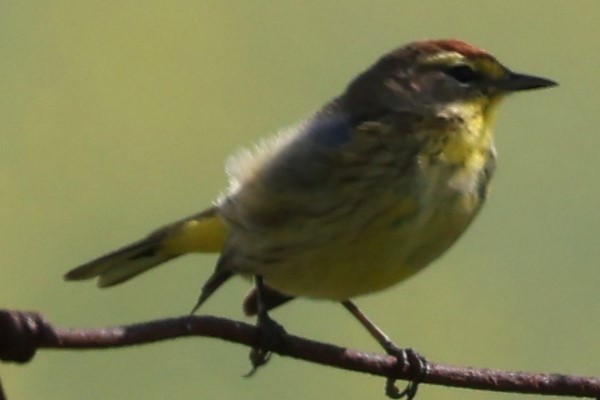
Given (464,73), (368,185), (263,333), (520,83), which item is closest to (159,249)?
(368,185)

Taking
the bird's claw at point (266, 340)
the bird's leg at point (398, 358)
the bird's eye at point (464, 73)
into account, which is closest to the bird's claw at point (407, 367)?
the bird's leg at point (398, 358)

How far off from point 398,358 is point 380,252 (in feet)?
1.40

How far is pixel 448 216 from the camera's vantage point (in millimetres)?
3494

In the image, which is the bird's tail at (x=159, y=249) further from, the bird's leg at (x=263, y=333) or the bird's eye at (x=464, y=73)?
the bird's eye at (x=464, y=73)

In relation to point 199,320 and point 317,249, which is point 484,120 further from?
point 199,320

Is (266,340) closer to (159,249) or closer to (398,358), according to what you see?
(398,358)

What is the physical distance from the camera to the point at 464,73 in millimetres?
3904

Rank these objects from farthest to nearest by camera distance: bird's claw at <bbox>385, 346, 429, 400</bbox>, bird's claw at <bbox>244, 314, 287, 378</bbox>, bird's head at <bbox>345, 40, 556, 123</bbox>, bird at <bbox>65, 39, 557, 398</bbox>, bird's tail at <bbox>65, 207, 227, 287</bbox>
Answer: bird's tail at <bbox>65, 207, 227, 287</bbox> < bird's head at <bbox>345, 40, 556, 123</bbox> < bird at <bbox>65, 39, 557, 398</bbox> < bird's claw at <bbox>385, 346, 429, 400</bbox> < bird's claw at <bbox>244, 314, 287, 378</bbox>

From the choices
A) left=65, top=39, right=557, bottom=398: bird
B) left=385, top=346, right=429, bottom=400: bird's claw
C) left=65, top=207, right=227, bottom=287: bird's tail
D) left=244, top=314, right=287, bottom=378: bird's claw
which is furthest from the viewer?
left=65, top=207, right=227, bottom=287: bird's tail

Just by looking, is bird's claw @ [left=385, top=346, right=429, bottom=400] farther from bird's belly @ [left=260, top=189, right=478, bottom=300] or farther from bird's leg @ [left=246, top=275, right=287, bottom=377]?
bird's leg @ [left=246, top=275, right=287, bottom=377]

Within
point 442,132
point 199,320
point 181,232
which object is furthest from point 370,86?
point 199,320

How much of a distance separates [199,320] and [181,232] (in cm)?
215

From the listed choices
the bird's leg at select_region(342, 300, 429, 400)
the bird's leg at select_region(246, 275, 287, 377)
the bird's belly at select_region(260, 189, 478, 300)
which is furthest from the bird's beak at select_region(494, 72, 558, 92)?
the bird's leg at select_region(246, 275, 287, 377)

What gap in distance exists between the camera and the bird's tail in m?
4.02
